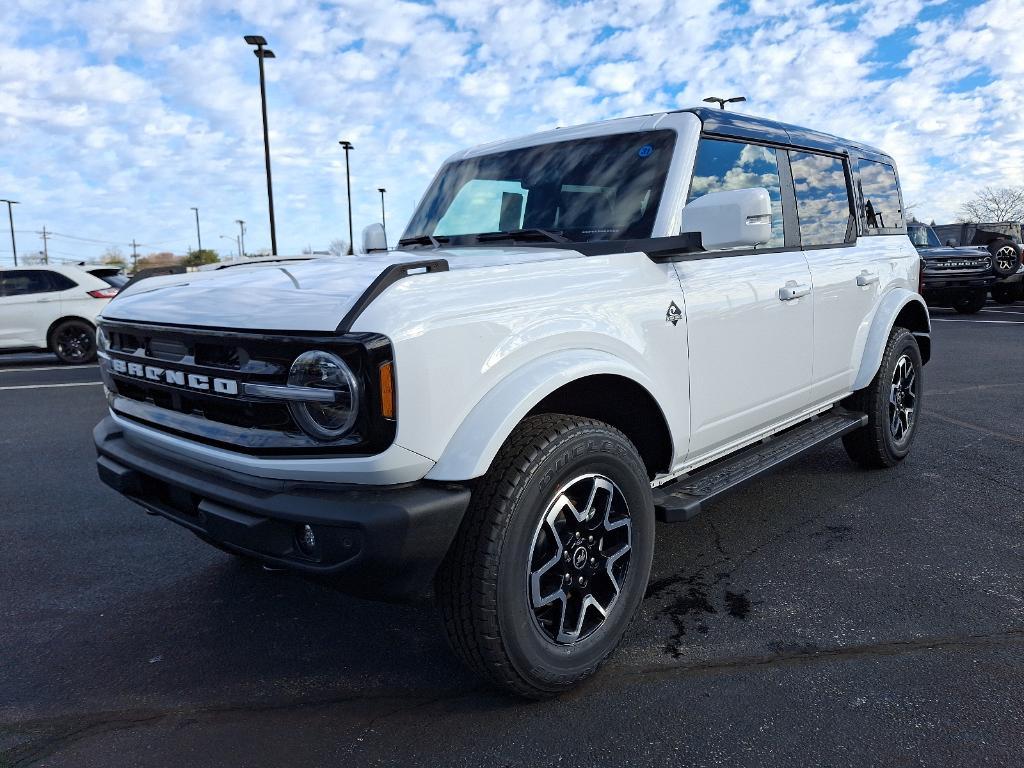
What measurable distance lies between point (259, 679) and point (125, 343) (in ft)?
4.18

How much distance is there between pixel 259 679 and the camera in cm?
265

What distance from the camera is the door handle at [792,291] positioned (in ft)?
11.5

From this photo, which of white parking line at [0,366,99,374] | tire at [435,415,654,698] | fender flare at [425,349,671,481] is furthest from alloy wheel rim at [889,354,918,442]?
white parking line at [0,366,99,374]

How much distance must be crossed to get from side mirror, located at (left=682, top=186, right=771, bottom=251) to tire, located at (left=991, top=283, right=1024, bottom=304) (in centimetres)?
1856

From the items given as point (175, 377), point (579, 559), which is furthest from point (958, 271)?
point (175, 377)

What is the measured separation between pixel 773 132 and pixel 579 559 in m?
2.47

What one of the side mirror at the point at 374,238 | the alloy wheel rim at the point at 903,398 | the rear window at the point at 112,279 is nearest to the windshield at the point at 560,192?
the side mirror at the point at 374,238

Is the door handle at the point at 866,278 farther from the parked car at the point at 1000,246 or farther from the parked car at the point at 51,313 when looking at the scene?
the parked car at the point at 1000,246

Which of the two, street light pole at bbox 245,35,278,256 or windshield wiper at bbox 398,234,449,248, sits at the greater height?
street light pole at bbox 245,35,278,256

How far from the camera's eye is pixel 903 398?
193 inches

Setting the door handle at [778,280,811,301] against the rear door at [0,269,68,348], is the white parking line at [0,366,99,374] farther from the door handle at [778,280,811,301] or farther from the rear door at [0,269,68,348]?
the door handle at [778,280,811,301]

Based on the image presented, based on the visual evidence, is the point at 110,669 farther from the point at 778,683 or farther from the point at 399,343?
the point at 778,683

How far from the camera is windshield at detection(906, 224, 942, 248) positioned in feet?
55.5

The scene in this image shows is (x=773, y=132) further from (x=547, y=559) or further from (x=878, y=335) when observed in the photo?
(x=547, y=559)
